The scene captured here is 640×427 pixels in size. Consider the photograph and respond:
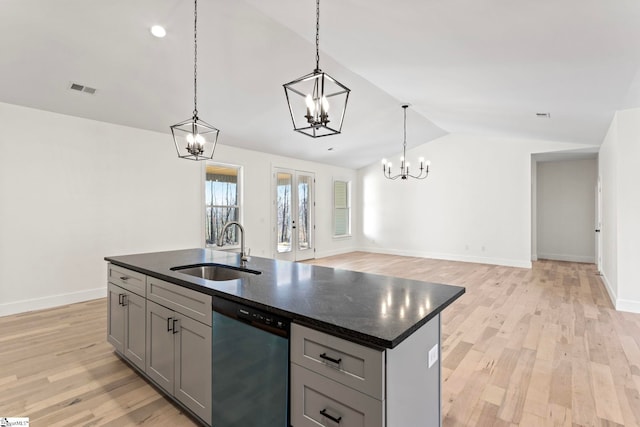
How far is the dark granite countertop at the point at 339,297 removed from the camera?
4.11 feet

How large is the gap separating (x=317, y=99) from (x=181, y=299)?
1491 millimetres

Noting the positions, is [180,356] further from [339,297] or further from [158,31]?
[158,31]

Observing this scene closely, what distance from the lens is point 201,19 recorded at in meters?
3.09

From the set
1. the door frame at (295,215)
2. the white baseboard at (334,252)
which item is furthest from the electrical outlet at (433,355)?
the white baseboard at (334,252)

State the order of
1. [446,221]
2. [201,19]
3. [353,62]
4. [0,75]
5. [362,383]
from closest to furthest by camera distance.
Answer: [362,383] < [201,19] < [0,75] < [353,62] < [446,221]

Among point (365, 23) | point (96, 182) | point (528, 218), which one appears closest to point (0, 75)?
point (96, 182)

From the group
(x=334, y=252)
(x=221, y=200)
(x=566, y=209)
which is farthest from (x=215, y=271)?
(x=566, y=209)

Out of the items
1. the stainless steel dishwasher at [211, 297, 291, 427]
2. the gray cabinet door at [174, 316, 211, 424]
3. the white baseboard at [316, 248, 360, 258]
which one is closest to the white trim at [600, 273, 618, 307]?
the stainless steel dishwasher at [211, 297, 291, 427]

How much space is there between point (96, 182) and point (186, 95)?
6.04ft

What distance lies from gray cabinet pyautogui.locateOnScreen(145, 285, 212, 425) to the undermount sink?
13.8 inches

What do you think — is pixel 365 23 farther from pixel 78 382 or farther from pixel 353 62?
pixel 78 382

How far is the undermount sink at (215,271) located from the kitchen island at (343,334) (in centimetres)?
16

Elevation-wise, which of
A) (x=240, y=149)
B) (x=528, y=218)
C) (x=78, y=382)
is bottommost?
(x=78, y=382)

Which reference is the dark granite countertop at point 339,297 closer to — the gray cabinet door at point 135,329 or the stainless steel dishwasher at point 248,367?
the stainless steel dishwasher at point 248,367
